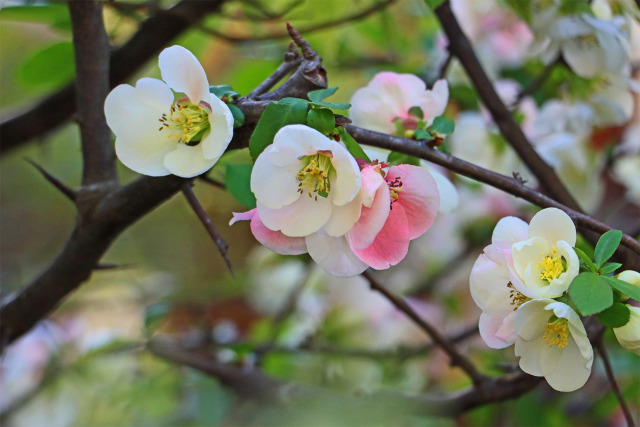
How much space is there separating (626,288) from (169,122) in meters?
0.22

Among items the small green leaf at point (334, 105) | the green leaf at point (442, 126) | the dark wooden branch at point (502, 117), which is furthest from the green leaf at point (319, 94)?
the dark wooden branch at point (502, 117)

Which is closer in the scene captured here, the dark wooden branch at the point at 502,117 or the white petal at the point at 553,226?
the white petal at the point at 553,226

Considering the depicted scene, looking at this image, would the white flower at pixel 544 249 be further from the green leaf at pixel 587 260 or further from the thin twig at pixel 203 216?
the thin twig at pixel 203 216

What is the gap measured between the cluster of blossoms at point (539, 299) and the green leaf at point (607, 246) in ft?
0.04

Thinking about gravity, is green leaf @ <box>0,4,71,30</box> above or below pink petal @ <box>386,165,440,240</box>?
below

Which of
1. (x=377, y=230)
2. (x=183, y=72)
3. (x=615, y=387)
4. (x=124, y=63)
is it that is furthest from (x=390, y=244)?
(x=124, y=63)

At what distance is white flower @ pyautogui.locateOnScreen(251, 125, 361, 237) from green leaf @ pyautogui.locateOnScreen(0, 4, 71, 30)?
344 mm

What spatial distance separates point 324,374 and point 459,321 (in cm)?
35

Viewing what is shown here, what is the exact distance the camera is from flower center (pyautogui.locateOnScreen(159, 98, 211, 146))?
0.31 meters

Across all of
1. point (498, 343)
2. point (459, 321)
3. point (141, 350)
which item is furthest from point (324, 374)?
point (498, 343)

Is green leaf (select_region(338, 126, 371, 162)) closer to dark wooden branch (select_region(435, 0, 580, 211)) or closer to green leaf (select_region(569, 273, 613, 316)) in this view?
green leaf (select_region(569, 273, 613, 316))

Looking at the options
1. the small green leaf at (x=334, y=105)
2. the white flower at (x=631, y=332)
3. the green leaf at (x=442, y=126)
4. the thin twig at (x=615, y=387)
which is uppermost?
the small green leaf at (x=334, y=105)

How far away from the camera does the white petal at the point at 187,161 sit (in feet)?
0.96

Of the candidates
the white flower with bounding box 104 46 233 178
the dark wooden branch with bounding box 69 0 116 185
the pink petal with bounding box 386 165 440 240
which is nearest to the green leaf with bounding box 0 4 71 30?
the dark wooden branch with bounding box 69 0 116 185
